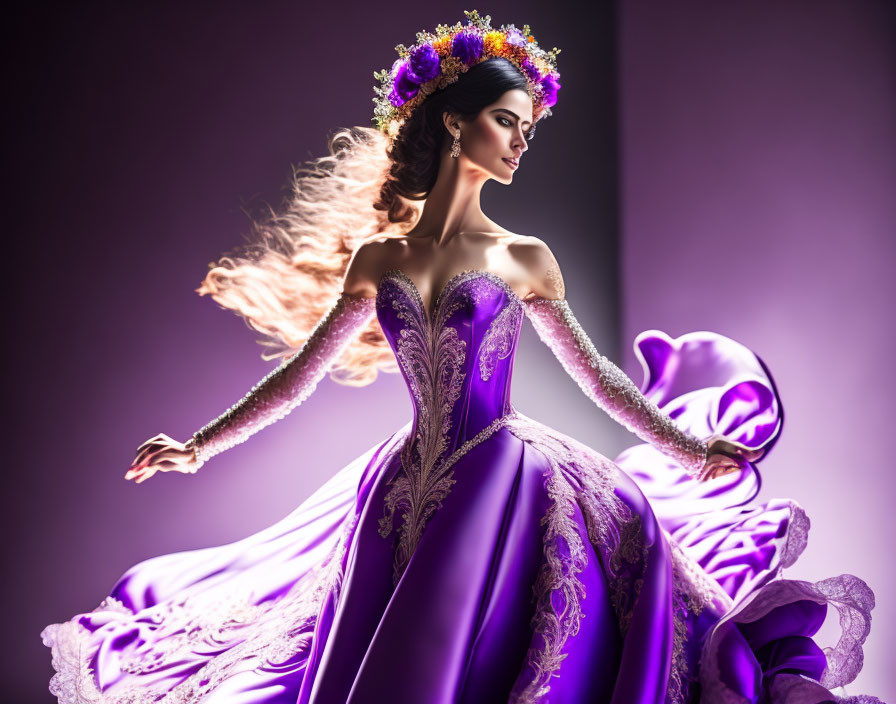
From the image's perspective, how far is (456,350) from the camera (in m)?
1.80

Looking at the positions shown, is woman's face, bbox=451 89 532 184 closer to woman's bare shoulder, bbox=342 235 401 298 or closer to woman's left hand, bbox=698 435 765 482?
woman's bare shoulder, bbox=342 235 401 298

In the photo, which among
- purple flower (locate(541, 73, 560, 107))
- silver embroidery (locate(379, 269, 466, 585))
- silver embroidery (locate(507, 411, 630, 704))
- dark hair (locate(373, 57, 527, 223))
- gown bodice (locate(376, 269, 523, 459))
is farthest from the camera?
purple flower (locate(541, 73, 560, 107))

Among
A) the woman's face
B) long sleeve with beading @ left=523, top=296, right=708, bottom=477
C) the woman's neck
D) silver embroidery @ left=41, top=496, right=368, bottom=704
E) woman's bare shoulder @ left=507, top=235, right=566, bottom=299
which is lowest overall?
silver embroidery @ left=41, top=496, right=368, bottom=704

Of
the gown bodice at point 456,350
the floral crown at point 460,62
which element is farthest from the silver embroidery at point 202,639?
the floral crown at point 460,62

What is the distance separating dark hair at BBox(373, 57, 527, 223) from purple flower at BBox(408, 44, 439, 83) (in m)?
0.05

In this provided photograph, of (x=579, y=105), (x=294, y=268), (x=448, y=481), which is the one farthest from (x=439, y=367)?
(x=579, y=105)

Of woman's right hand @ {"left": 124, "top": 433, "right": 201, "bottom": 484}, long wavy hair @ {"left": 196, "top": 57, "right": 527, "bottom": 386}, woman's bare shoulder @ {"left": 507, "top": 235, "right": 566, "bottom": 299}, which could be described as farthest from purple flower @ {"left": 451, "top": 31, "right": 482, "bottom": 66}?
woman's right hand @ {"left": 124, "top": 433, "right": 201, "bottom": 484}

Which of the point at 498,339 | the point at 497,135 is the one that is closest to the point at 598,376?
the point at 498,339

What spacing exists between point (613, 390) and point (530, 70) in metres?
0.85

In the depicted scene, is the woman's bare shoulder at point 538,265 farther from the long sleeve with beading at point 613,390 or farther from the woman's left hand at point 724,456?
the woman's left hand at point 724,456

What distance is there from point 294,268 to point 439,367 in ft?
2.94

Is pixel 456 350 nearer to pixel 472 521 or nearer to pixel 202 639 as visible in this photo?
pixel 472 521

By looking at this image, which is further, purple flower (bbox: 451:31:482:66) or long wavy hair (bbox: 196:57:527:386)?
long wavy hair (bbox: 196:57:527:386)

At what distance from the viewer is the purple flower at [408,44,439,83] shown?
1939 millimetres
